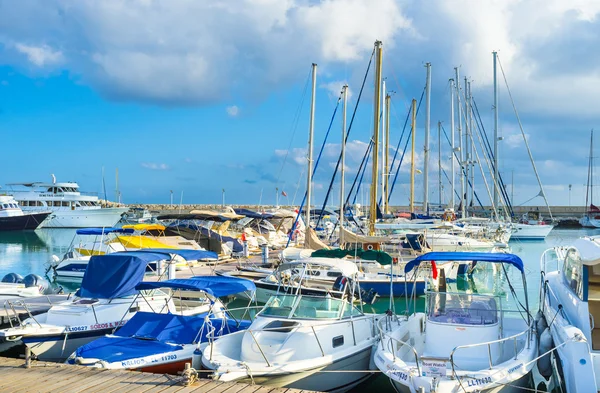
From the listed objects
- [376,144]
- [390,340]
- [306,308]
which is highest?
[376,144]

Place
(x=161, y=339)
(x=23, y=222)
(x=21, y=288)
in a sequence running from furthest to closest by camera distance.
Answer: (x=23, y=222) → (x=21, y=288) → (x=161, y=339)

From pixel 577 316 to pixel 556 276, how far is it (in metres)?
4.13

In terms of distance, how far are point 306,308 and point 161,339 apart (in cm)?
340

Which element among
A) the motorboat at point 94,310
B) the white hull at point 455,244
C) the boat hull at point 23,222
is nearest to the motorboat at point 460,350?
the motorboat at point 94,310

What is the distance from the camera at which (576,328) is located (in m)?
9.79

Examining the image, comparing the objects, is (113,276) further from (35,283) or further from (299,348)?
(35,283)

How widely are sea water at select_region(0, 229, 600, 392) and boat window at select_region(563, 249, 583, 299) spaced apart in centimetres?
190

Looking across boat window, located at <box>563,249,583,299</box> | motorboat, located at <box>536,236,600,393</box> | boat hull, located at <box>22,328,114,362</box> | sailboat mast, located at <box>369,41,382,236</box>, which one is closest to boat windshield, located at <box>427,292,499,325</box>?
motorboat, located at <box>536,236,600,393</box>

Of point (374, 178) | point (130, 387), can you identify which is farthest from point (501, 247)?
point (130, 387)

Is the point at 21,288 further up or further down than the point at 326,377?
further up

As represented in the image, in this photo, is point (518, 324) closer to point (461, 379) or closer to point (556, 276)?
point (556, 276)

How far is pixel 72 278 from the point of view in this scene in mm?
29562

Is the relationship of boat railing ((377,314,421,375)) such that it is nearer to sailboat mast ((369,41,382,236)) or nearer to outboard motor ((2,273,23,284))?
sailboat mast ((369,41,382,236))

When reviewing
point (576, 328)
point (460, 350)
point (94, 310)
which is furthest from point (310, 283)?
point (576, 328)
